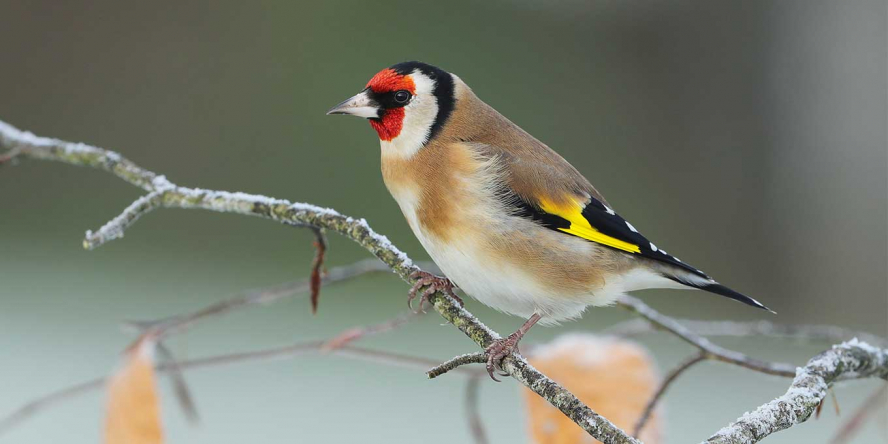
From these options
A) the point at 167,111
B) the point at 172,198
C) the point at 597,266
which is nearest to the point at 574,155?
the point at 167,111

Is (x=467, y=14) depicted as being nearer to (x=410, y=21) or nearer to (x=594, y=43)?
(x=410, y=21)

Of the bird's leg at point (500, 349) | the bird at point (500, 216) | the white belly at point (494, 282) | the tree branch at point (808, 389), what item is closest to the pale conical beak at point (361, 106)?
the bird at point (500, 216)

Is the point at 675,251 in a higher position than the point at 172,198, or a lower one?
higher

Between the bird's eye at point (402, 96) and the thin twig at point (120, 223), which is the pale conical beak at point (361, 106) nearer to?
the bird's eye at point (402, 96)

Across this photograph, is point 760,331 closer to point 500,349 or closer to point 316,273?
point 500,349

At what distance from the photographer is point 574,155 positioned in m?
3.72

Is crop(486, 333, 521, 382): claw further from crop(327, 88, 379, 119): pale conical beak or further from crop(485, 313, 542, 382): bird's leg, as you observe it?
crop(327, 88, 379, 119): pale conical beak

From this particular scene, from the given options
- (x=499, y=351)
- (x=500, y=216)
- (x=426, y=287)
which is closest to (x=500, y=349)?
(x=499, y=351)

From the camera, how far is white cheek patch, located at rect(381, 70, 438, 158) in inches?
47.2

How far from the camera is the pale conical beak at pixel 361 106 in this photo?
1.12 m

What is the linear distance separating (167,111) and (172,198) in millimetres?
3199

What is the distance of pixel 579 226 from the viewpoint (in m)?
1.17

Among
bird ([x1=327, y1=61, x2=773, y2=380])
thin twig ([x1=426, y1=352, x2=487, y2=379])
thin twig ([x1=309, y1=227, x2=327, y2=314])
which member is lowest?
thin twig ([x1=426, y1=352, x2=487, y2=379])

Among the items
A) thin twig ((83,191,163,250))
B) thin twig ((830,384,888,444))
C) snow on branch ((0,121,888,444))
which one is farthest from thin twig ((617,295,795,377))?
thin twig ((83,191,163,250))
